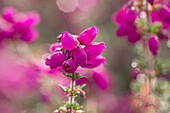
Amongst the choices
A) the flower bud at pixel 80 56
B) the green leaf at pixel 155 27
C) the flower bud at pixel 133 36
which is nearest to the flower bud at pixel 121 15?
the flower bud at pixel 133 36

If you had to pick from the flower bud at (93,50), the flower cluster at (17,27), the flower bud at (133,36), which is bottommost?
the flower bud at (93,50)

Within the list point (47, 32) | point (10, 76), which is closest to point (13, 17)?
point (10, 76)

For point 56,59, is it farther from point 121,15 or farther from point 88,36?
point 121,15

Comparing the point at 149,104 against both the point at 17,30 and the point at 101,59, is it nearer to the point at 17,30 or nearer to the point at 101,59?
the point at 101,59

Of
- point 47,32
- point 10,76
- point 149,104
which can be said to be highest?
point 47,32

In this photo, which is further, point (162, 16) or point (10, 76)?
point (10, 76)

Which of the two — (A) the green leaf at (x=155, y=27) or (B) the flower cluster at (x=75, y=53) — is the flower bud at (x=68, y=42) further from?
(A) the green leaf at (x=155, y=27)
